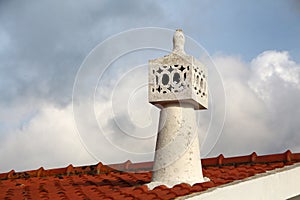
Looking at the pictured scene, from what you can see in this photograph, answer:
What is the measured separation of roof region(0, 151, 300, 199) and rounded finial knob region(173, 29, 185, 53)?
187 centimetres

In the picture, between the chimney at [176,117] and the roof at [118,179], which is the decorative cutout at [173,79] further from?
the roof at [118,179]

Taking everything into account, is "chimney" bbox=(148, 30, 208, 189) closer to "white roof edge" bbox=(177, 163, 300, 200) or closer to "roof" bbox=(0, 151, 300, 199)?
"roof" bbox=(0, 151, 300, 199)

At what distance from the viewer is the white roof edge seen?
5477 millimetres

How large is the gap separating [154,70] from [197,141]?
3.73ft

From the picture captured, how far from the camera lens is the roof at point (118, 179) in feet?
19.3

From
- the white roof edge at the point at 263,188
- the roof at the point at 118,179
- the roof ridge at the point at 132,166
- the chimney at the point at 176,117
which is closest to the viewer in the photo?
the white roof edge at the point at 263,188

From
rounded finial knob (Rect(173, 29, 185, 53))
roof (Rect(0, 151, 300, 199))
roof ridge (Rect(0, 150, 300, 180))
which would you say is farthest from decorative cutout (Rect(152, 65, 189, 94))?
roof ridge (Rect(0, 150, 300, 180))

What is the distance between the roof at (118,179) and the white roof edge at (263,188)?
19 centimetres

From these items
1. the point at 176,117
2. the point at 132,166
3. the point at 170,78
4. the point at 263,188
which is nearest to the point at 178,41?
the point at 170,78

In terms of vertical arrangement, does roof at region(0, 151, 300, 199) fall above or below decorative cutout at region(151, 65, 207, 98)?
below

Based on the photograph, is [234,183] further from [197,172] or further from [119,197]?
[119,197]

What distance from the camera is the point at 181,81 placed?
6.07m

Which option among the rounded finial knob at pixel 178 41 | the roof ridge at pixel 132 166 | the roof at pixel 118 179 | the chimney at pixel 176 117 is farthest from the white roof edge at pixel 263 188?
the rounded finial knob at pixel 178 41

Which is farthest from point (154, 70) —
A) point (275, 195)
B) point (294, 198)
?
point (294, 198)
